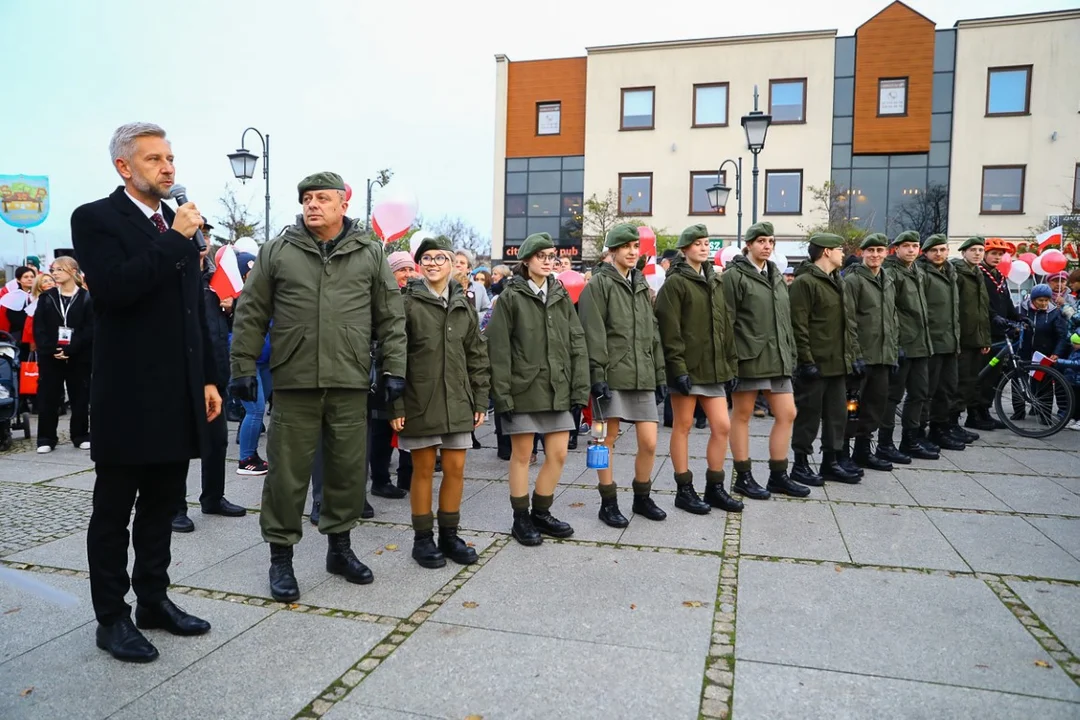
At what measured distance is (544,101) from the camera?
34.7 metres

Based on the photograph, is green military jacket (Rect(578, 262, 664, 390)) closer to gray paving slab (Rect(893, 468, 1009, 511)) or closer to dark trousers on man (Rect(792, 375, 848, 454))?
dark trousers on man (Rect(792, 375, 848, 454))

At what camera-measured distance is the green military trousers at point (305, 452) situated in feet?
13.8

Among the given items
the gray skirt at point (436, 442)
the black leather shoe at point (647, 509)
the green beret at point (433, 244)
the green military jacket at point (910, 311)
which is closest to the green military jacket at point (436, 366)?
the gray skirt at point (436, 442)

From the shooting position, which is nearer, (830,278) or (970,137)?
(830,278)

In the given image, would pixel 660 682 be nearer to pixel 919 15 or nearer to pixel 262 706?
pixel 262 706

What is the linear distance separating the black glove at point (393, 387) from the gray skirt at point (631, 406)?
5.48 ft

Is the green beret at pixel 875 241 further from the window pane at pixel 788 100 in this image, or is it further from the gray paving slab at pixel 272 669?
the window pane at pixel 788 100

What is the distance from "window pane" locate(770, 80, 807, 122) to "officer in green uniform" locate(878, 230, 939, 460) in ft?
83.3

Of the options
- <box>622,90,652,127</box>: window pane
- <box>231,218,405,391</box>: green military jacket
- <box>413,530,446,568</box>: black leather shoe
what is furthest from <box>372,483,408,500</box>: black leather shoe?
<box>622,90,652,127</box>: window pane

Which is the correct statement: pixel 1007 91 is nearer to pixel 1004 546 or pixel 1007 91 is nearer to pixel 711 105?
pixel 711 105

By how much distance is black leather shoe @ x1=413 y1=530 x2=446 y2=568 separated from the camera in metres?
4.64

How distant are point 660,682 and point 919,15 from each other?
33.8 metres

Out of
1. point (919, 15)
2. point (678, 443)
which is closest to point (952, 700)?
point (678, 443)

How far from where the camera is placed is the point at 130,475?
3.49 metres
